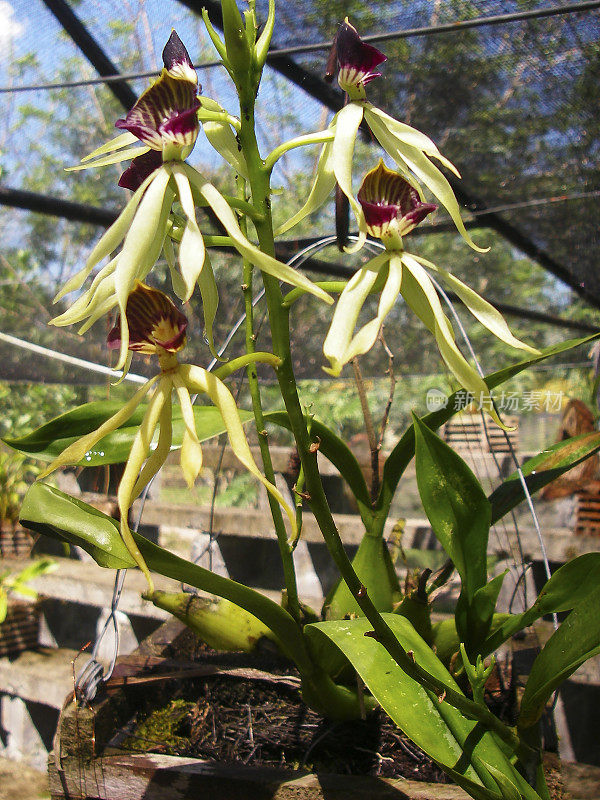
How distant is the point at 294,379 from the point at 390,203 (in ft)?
0.58

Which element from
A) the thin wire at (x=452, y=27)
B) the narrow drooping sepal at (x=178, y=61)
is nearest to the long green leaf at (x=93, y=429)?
the narrow drooping sepal at (x=178, y=61)

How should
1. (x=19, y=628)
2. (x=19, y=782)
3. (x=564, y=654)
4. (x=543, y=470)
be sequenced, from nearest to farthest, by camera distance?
1. (x=564, y=654)
2. (x=543, y=470)
3. (x=19, y=782)
4. (x=19, y=628)

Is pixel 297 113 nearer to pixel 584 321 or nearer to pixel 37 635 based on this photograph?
pixel 37 635

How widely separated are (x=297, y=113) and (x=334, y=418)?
8.79 feet

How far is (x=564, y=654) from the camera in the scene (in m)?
0.50

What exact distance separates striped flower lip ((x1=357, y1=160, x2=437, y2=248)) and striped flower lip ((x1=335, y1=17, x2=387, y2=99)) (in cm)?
7

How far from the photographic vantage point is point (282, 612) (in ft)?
1.78

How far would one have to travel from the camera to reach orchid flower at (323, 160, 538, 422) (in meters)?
0.37

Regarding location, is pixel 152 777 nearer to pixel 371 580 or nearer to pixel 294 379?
pixel 371 580

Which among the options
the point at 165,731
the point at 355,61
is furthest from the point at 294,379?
the point at 165,731

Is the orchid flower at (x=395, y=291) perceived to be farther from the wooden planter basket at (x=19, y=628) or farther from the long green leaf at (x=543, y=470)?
the wooden planter basket at (x=19, y=628)

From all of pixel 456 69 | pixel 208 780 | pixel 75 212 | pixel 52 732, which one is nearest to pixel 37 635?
pixel 52 732

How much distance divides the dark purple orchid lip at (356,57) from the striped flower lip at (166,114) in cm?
13

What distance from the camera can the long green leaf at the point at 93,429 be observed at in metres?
0.57
